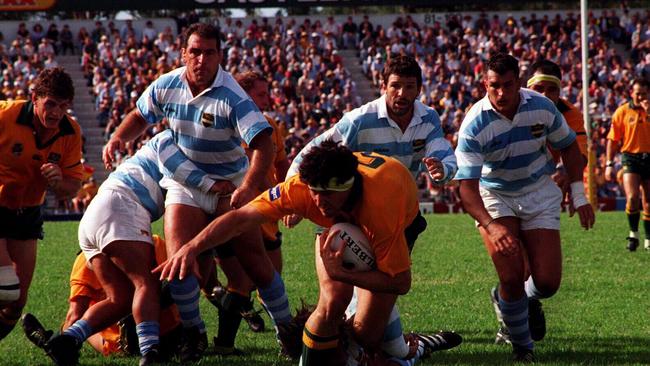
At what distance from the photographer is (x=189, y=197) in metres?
6.80

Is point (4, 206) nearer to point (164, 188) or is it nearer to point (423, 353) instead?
point (164, 188)

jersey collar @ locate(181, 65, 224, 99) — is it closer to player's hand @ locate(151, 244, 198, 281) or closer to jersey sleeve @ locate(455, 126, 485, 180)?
jersey sleeve @ locate(455, 126, 485, 180)

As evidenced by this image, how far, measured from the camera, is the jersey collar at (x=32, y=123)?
6.75m

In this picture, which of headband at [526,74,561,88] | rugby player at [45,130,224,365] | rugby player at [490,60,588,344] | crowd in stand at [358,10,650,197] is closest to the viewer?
rugby player at [45,130,224,365]

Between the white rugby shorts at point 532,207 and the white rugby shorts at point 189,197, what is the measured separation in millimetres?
1880

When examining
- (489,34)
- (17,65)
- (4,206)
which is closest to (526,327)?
(4,206)

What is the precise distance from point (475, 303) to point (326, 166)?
14.7ft

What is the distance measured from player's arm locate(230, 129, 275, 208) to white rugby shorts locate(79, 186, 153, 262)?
30.1 inches

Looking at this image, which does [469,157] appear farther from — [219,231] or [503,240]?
[219,231]

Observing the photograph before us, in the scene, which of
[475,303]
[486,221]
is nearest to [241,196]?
[486,221]

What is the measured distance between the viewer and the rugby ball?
5199 millimetres

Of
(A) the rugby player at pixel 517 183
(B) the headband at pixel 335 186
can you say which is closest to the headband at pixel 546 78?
(A) the rugby player at pixel 517 183

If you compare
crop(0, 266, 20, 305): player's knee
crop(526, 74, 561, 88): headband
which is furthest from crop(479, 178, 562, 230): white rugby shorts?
crop(0, 266, 20, 305): player's knee

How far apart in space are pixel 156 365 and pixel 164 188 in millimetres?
1284
